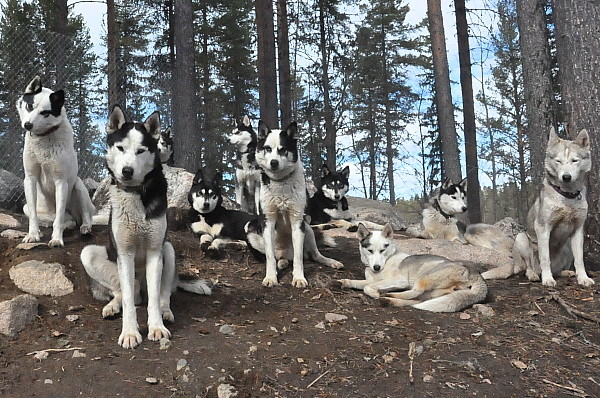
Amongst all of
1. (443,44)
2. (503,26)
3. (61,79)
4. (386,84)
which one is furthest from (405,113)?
(61,79)

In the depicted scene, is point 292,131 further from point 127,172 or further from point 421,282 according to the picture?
point 127,172

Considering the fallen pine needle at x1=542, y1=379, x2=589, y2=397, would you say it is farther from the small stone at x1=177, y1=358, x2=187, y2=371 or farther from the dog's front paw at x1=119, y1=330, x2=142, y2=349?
the dog's front paw at x1=119, y1=330, x2=142, y2=349

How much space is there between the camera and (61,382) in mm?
3635

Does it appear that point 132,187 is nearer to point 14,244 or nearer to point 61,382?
point 61,382

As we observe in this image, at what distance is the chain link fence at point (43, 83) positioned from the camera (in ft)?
30.2

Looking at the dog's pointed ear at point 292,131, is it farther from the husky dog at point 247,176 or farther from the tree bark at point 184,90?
the tree bark at point 184,90

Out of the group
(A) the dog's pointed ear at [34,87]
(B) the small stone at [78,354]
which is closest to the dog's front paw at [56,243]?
(A) the dog's pointed ear at [34,87]

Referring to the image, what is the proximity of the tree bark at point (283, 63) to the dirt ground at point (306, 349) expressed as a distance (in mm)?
11325

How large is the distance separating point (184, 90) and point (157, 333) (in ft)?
27.0

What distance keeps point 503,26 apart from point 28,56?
17.6m

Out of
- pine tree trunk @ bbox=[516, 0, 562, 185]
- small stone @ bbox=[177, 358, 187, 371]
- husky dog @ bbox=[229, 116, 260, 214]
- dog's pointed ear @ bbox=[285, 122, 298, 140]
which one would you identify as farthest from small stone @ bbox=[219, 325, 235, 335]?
pine tree trunk @ bbox=[516, 0, 562, 185]

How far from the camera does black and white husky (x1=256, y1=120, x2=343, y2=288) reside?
618 centimetres

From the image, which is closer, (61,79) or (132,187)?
(132,187)

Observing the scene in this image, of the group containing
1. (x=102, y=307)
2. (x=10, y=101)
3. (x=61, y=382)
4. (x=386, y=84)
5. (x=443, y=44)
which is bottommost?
(x=61, y=382)
